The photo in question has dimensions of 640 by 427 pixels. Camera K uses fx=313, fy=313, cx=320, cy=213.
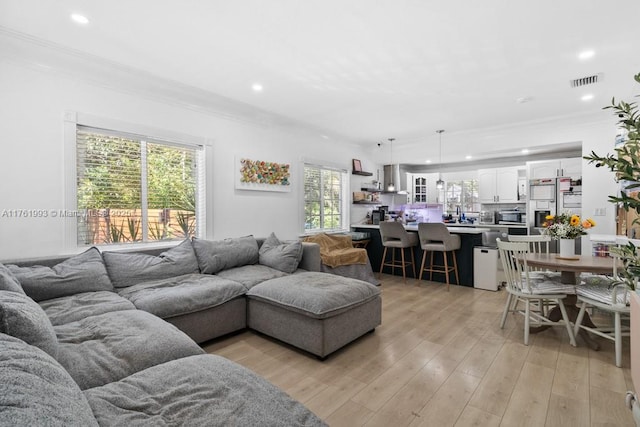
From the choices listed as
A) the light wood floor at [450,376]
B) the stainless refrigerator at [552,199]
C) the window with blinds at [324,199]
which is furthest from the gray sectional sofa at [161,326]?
the stainless refrigerator at [552,199]

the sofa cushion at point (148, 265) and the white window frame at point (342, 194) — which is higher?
the white window frame at point (342, 194)

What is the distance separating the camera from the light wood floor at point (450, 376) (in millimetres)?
1826

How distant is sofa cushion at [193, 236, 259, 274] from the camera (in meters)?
3.41

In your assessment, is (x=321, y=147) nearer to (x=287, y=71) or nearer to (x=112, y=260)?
(x=287, y=71)

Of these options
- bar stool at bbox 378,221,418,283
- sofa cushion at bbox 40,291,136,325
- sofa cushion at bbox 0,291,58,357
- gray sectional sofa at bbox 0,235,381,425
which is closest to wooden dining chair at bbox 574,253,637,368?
gray sectional sofa at bbox 0,235,381,425

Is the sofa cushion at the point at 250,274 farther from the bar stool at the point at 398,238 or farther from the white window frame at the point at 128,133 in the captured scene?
the bar stool at the point at 398,238

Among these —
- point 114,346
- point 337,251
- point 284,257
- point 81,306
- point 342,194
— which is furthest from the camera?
point 342,194

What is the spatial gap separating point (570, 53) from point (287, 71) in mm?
2610

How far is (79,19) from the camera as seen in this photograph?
7.58ft

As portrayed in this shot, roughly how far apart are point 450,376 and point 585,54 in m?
3.04

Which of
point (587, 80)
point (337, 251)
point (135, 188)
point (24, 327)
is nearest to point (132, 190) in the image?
point (135, 188)

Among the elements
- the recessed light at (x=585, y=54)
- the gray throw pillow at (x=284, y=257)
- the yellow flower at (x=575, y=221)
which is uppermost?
the recessed light at (x=585, y=54)

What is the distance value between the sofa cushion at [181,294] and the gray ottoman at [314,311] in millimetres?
277

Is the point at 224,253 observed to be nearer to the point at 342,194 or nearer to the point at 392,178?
the point at 342,194
